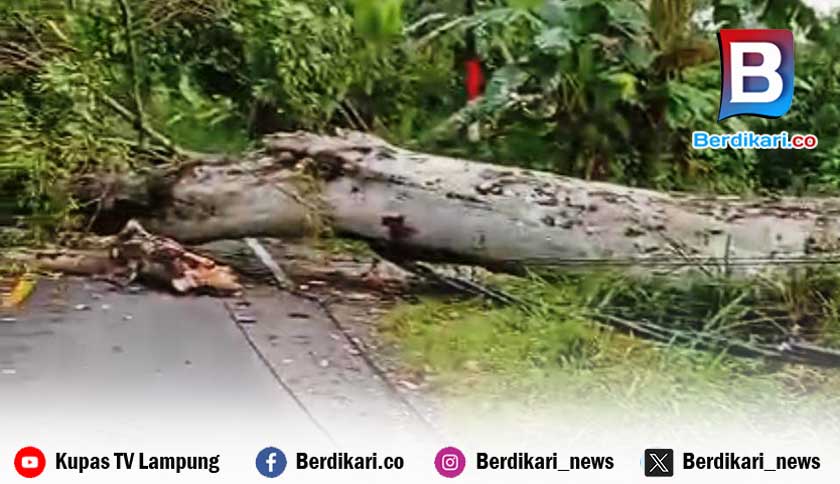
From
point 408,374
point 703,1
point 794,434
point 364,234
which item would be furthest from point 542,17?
point 794,434

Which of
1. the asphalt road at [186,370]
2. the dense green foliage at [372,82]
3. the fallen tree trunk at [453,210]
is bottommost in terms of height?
the asphalt road at [186,370]

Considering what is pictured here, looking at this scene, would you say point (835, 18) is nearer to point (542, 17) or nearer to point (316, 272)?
point (542, 17)

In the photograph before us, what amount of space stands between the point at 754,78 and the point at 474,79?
0.43 meters

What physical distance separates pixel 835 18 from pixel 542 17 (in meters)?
0.45

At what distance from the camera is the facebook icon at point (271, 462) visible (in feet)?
7.00

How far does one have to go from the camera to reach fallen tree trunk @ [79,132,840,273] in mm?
2150

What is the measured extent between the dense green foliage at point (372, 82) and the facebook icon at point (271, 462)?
48 cm

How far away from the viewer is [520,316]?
215 cm

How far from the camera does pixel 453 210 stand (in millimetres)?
2168

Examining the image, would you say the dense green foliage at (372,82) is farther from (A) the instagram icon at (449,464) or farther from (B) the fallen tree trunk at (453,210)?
(A) the instagram icon at (449,464)
